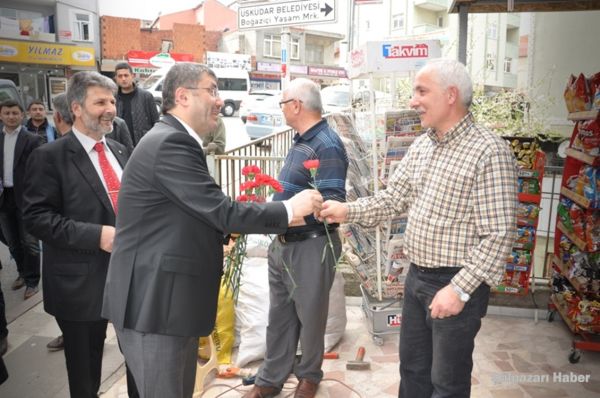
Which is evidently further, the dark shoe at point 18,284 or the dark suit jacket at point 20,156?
the dark shoe at point 18,284

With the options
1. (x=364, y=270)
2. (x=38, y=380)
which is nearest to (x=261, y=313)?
(x=364, y=270)

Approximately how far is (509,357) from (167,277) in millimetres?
2783

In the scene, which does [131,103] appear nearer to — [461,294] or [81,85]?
[81,85]

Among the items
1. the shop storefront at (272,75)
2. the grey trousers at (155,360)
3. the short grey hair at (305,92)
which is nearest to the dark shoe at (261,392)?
the grey trousers at (155,360)

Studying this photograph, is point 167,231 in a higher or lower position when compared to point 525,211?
higher

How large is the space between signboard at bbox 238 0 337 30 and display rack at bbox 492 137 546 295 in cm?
193

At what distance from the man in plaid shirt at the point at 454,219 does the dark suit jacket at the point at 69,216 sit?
4.79ft

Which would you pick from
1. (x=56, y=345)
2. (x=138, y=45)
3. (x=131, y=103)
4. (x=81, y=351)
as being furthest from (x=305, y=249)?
(x=138, y=45)

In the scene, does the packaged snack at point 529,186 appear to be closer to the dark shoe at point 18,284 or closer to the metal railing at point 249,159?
the metal railing at point 249,159

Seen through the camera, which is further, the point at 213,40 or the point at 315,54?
the point at 315,54

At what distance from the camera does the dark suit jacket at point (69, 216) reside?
2.11 m

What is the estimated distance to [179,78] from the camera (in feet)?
5.60

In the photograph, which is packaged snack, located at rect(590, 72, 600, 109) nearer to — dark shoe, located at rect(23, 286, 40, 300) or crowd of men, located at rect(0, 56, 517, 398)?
crowd of men, located at rect(0, 56, 517, 398)

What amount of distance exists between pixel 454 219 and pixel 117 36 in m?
30.8
